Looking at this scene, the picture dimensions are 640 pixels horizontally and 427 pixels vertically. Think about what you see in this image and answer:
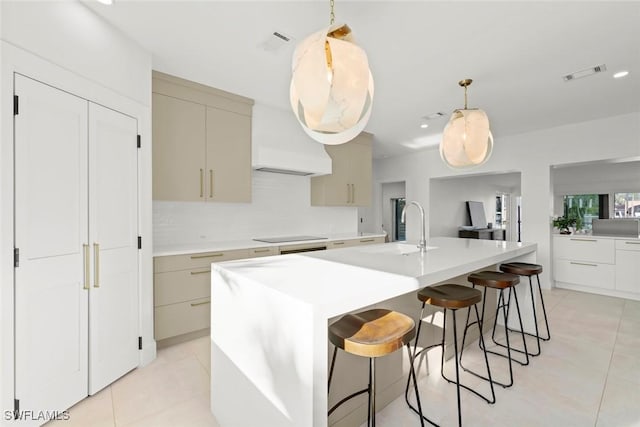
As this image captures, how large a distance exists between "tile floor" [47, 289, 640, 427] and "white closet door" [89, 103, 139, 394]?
227 millimetres

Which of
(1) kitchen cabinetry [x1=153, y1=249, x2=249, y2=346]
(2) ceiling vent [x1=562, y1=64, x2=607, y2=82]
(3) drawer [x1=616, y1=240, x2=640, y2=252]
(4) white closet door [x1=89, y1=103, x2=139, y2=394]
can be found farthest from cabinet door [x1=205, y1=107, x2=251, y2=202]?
(3) drawer [x1=616, y1=240, x2=640, y2=252]

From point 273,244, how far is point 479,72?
265 cm

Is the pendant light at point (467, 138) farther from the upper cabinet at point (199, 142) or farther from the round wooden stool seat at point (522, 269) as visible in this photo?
the upper cabinet at point (199, 142)

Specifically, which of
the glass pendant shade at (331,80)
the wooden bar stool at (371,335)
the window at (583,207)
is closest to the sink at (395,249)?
the wooden bar stool at (371,335)

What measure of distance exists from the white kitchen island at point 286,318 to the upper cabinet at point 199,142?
1590 millimetres

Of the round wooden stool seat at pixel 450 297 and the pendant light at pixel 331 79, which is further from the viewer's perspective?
the round wooden stool seat at pixel 450 297

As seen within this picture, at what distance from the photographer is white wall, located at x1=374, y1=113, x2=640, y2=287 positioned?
153 inches

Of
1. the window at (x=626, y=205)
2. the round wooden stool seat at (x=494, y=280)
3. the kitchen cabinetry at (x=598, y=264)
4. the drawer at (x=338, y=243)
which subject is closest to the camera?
the round wooden stool seat at (x=494, y=280)

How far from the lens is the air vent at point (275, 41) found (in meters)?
2.14

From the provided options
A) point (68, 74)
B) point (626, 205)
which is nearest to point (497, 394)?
point (68, 74)

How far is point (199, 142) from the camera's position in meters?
3.00

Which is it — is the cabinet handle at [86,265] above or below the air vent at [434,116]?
below

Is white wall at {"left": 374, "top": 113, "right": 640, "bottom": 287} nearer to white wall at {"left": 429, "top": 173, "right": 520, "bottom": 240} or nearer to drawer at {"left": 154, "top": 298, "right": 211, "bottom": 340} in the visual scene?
white wall at {"left": 429, "top": 173, "right": 520, "bottom": 240}

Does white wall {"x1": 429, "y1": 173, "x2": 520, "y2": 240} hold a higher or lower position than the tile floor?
higher
